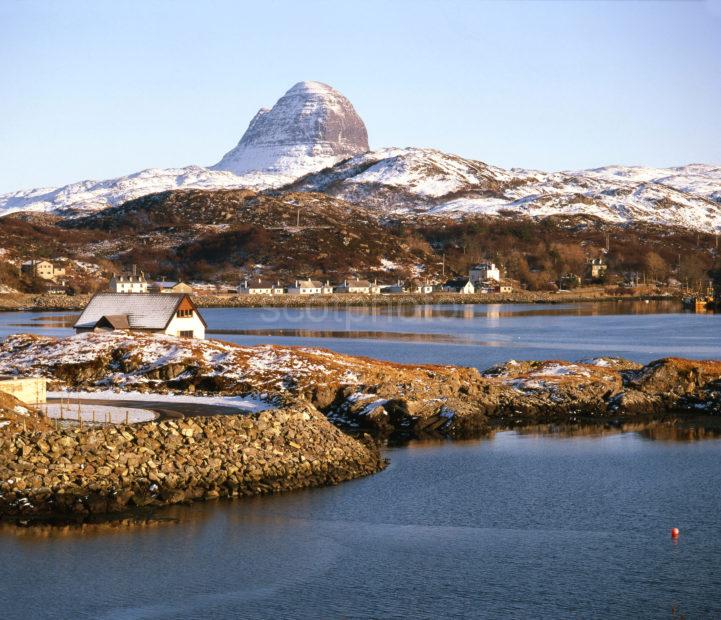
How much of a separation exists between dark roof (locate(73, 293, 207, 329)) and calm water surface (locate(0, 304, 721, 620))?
28119mm

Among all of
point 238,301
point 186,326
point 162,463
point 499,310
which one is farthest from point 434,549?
point 238,301

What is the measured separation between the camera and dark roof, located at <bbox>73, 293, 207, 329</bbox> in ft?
211

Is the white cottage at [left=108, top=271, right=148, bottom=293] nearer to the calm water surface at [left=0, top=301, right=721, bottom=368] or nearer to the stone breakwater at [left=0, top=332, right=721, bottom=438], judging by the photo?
the calm water surface at [left=0, top=301, right=721, bottom=368]

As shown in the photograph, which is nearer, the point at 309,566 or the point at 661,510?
the point at 309,566

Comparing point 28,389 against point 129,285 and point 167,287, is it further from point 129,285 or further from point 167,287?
point 129,285

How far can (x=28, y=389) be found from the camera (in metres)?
38.7

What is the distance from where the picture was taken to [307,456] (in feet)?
114

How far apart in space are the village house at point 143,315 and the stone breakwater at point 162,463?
2994cm

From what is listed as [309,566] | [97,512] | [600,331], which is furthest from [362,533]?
[600,331]

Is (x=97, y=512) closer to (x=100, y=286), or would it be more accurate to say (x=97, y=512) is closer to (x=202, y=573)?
(x=202, y=573)

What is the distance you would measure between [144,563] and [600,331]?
96155mm

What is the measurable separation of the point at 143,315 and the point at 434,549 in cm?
4125

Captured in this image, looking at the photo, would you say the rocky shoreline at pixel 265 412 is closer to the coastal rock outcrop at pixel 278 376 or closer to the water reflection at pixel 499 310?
the coastal rock outcrop at pixel 278 376

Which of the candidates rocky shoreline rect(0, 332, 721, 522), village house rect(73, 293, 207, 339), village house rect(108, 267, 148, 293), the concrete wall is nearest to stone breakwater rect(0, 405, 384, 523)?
rocky shoreline rect(0, 332, 721, 522)
